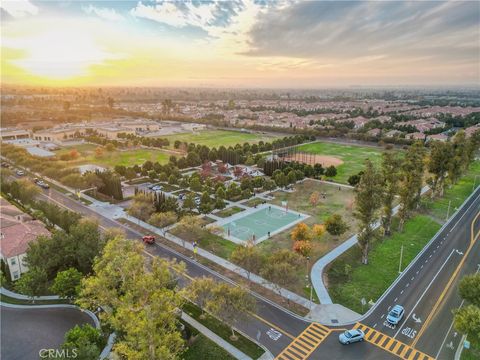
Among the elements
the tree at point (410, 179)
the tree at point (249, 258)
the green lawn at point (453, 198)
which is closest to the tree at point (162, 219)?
the tree at point (249, 258)

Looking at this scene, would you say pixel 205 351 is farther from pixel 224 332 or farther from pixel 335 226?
pixel 335 226

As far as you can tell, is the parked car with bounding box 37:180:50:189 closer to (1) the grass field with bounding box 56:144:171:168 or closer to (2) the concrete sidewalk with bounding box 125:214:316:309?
(1) the grass field with bounding box 56:144:171:168

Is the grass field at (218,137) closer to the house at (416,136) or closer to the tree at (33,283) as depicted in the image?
the house at (416,136)

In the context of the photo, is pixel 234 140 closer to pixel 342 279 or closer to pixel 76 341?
pixel 342 279

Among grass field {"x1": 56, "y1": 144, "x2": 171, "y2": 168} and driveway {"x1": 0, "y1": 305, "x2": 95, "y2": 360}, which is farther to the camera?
grass field {"x1": 56, "y1": 144, "x2": 171, "y2": 168}

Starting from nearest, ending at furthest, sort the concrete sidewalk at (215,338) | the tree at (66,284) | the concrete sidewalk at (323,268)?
the concrete sidewalk at (215,338) < the tree at (66,284) < the concrete sidewalk at (323,268)

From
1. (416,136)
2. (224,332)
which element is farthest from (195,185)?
(416,136)

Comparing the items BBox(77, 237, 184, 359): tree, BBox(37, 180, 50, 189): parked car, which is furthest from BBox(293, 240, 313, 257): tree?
BBox(37, 180, 50, 189): parked car
